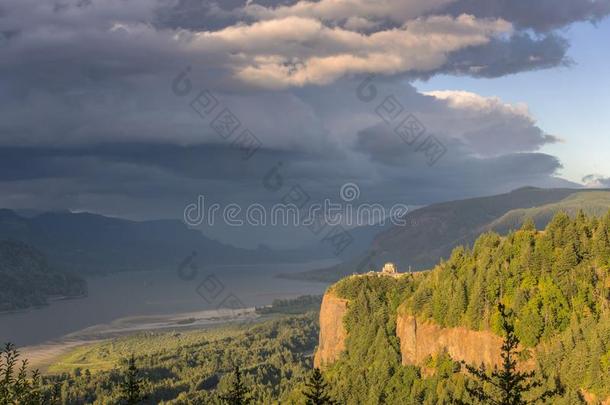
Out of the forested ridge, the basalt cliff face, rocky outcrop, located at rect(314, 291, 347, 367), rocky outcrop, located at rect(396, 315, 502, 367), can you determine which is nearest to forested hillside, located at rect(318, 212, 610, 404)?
the forested ridge

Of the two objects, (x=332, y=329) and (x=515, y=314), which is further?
(x=332, y=329)

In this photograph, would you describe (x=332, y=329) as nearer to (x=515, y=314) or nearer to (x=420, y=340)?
(x=420, y=340)

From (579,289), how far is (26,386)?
8966 cm

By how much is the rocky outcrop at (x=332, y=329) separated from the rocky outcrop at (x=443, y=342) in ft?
86.8

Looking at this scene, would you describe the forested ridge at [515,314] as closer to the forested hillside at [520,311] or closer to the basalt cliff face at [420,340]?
the forested hillside at [520,311]

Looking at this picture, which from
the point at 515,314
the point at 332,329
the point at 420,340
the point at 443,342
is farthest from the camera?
the point at 332,329

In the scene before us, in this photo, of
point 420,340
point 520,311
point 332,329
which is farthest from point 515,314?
point 332,329

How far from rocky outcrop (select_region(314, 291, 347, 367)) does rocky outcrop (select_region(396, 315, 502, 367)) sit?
86.8 ft

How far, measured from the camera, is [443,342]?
12531cm

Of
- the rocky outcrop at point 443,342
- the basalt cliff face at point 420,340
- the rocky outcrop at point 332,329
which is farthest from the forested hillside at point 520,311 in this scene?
the rocky outcrop at point 332,329

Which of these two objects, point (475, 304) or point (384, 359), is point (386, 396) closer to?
point (384, 359)

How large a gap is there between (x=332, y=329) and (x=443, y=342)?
173ft

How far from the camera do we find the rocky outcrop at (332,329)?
170m

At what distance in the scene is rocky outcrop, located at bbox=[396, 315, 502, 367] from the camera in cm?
11169
